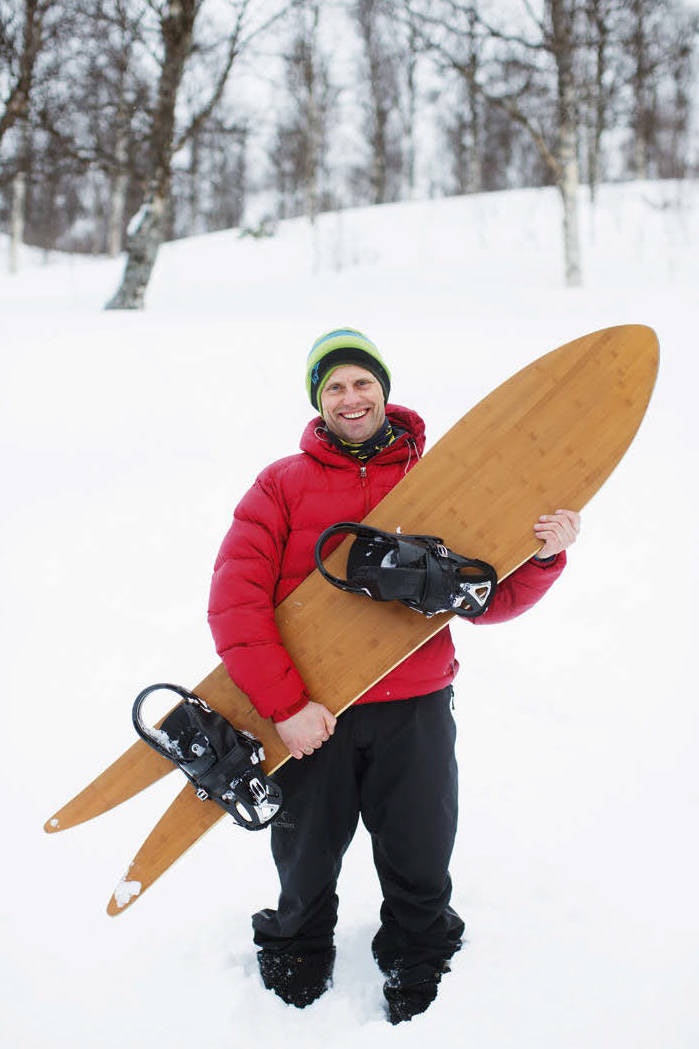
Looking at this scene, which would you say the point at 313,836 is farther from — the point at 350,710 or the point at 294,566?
the point at 294,566

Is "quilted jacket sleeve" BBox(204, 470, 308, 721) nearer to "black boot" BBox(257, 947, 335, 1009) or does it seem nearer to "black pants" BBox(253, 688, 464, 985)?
"black pants" BBox(253, 688, 464, 985)

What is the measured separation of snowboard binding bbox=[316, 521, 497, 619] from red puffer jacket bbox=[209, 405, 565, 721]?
114 mm

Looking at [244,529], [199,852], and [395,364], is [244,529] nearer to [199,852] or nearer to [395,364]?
[199,852]

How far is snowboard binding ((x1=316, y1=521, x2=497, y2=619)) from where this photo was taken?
1.31m

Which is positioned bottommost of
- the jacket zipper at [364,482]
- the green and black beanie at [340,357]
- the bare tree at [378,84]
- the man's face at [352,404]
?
the jacket zipper at [364,482]

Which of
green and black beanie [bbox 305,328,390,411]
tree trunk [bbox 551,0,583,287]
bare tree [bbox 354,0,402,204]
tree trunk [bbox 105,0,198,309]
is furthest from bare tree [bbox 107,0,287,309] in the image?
bare tree [bbox 354,0,402,204]

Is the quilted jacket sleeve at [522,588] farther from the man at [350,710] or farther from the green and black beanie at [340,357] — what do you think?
the green and black beanie at [340,357]

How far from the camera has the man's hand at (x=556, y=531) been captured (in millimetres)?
1402

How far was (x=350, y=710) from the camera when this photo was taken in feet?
4.73

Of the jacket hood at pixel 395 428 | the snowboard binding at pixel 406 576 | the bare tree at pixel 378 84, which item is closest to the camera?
the snowboard binding at pixel 406 576

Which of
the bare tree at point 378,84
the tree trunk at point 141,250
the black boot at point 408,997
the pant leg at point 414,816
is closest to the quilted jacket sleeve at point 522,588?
the pant leg at point 414,816

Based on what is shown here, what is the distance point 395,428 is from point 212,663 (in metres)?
1.42

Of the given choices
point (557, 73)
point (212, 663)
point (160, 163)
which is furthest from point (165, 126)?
point (212, 663)

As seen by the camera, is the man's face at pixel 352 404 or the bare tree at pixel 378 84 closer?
the man's face at pixel 352 404
